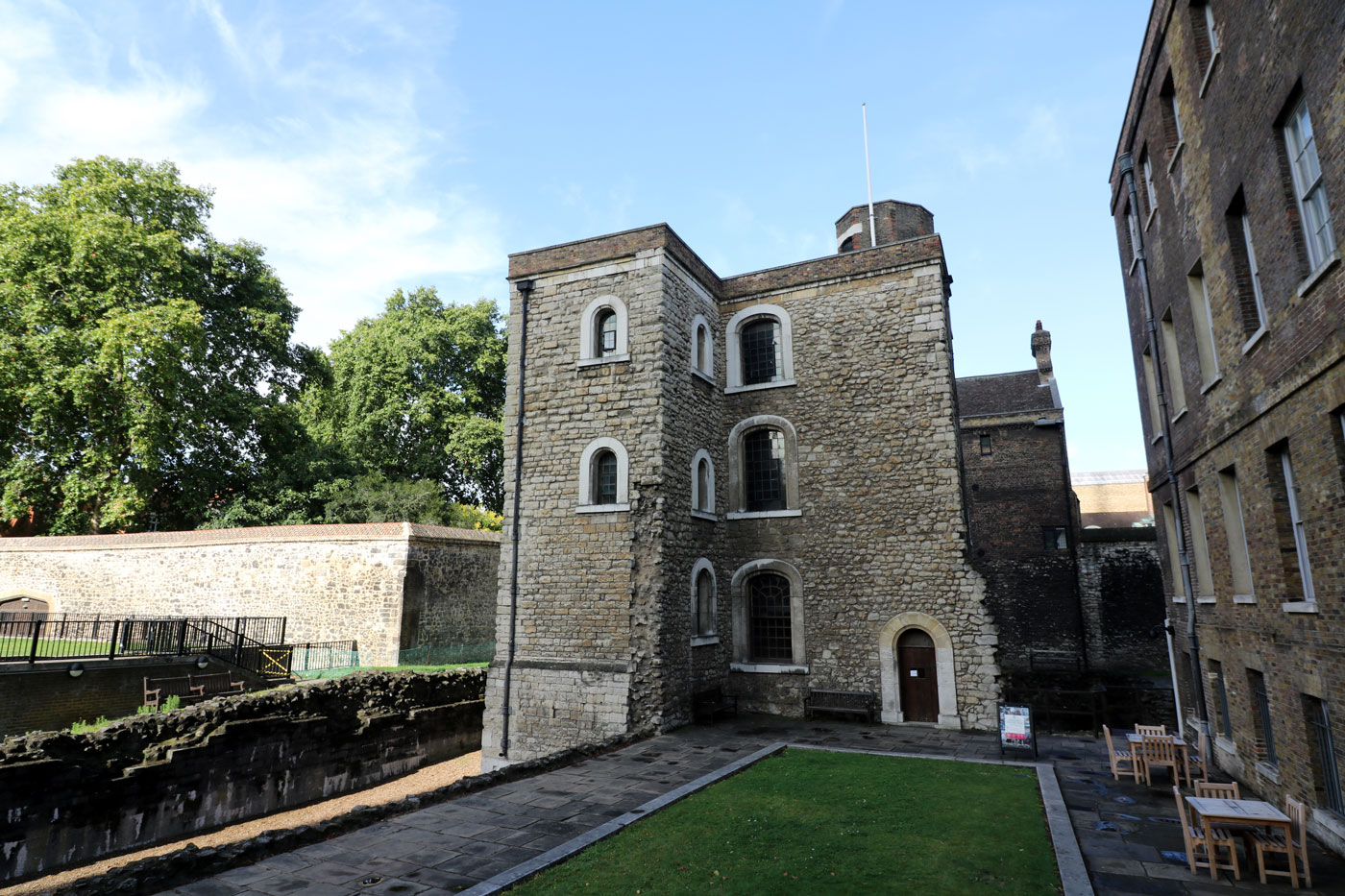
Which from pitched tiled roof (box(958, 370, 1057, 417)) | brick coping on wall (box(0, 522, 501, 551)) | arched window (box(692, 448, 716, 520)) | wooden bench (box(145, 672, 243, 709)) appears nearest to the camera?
arched window (box(692, 448, 716, 520))

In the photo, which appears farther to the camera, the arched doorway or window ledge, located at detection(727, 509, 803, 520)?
the arched doorway

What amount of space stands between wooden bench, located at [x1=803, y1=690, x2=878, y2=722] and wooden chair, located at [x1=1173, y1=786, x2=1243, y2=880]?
7798 millimetres

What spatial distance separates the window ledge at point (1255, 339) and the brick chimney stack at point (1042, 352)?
19.7m

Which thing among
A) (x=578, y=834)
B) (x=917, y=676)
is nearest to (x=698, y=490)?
(x=917, y=676)

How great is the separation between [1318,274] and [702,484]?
36.4 feet

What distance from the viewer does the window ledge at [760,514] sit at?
15.8 metres

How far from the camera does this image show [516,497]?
50.1 feet

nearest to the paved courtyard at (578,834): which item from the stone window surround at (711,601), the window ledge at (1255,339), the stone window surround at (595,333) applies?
the stone window surround at (711,601)

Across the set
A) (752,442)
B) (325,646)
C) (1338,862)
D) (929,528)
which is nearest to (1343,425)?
(1338,862)

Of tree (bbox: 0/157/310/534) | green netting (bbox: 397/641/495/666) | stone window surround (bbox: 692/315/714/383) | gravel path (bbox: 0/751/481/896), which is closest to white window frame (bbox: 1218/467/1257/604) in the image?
stone window surround (bbox: 692/315/714/383)

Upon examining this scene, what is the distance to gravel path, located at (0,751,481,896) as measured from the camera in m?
9.16

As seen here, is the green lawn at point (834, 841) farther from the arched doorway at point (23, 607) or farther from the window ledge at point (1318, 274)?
the arched doorway at point (23, 607)

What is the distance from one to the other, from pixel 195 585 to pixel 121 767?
49.9 ft

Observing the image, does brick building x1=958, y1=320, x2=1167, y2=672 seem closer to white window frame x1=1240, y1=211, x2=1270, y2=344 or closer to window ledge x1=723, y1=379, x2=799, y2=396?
window ledge x1=723, y1=379, x2=799, y2=396
